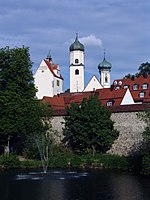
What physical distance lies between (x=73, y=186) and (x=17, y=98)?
13.9 m

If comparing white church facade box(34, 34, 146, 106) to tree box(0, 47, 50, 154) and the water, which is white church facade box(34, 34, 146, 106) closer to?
tree box(0, 47, 50, 154)

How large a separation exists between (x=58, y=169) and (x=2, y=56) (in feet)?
35.4

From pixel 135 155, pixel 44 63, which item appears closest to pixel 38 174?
pixel 135 155

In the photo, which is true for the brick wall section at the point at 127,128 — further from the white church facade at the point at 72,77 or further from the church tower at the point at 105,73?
the church tower at the point at 105,73

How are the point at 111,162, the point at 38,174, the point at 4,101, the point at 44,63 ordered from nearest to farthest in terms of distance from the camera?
the point at 38,174 → the point at 111,162 → the point at 4,101 → the point at 44,63

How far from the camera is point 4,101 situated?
114 ft

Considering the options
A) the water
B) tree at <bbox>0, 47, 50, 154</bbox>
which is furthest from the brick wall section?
tree at <bbox>0, 47, 50, 154</bbox>

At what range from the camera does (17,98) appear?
115 ft

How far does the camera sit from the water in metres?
20.1

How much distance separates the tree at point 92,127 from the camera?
33.5 metres

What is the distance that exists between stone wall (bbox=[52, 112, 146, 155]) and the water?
497cm

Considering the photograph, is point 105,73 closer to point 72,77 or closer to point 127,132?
point 72,77

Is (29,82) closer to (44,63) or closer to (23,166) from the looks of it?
(23,166)

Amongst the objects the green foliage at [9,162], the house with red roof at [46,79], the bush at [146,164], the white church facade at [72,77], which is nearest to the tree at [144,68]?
the white church facade at [72,77]
